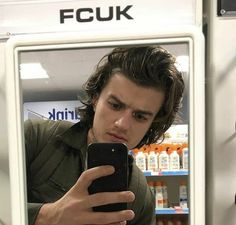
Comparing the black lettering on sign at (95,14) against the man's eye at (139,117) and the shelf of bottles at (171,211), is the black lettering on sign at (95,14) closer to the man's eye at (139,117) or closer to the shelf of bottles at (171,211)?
the man's eye at (139,117)

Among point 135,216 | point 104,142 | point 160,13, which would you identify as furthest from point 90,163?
point 160,13

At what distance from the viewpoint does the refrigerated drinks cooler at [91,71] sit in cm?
79

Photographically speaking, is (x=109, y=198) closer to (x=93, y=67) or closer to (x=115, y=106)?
(x=115, y=106)

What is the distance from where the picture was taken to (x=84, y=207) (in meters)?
0.84

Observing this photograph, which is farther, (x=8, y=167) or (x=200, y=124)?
(x=8, y=167)

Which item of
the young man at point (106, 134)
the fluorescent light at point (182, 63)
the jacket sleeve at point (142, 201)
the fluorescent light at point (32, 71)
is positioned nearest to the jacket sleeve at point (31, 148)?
the young man at point (106, 134)

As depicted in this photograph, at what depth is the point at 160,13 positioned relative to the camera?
0.84 metres

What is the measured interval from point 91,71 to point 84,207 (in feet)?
1.14

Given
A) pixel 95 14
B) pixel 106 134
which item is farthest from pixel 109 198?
pixel 95 14

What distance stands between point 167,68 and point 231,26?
0.20m

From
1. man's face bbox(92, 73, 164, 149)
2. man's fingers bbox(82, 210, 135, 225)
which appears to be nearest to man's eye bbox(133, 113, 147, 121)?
man's face bbox(92, 73, 164, 149)

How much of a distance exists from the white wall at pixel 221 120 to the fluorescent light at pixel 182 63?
0.26 ft

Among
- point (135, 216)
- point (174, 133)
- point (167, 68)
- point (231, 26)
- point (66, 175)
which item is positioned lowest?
point (135, 216)

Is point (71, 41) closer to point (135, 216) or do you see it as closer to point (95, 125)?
point (95, 125)
